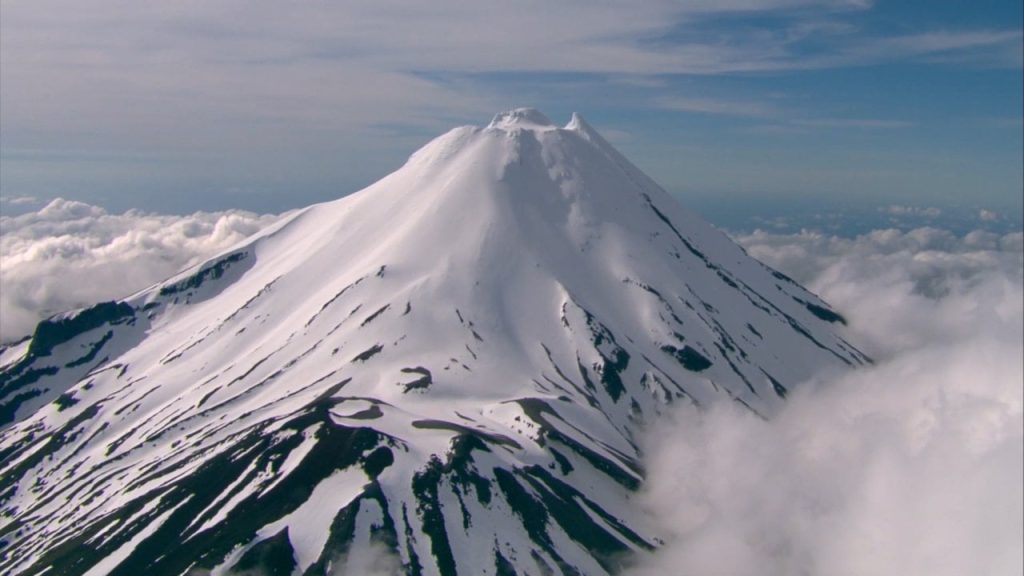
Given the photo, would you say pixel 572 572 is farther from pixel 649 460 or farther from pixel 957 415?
pixel 957 415

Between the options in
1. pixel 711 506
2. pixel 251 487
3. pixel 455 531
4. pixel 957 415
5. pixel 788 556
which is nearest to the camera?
pixel 957 415

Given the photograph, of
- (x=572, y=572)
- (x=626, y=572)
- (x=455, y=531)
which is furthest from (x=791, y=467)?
(x=455, y=531)

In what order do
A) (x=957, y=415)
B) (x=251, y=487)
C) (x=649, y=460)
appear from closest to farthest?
1. (x=957, y=415)
2. (x=251, y=487)
3. (x=649, y=460)

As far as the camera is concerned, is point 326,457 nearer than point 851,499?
Yes

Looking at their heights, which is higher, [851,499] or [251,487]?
[251,487]

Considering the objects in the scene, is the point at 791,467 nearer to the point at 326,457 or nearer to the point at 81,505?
the point at 326,457

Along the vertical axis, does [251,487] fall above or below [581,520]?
above

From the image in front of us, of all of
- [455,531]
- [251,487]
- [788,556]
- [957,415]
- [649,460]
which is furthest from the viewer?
[649,460]

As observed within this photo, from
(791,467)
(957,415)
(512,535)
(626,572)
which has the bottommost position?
(791,467)

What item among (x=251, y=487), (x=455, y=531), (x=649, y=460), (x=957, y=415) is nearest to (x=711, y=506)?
(x=649, y=460)
